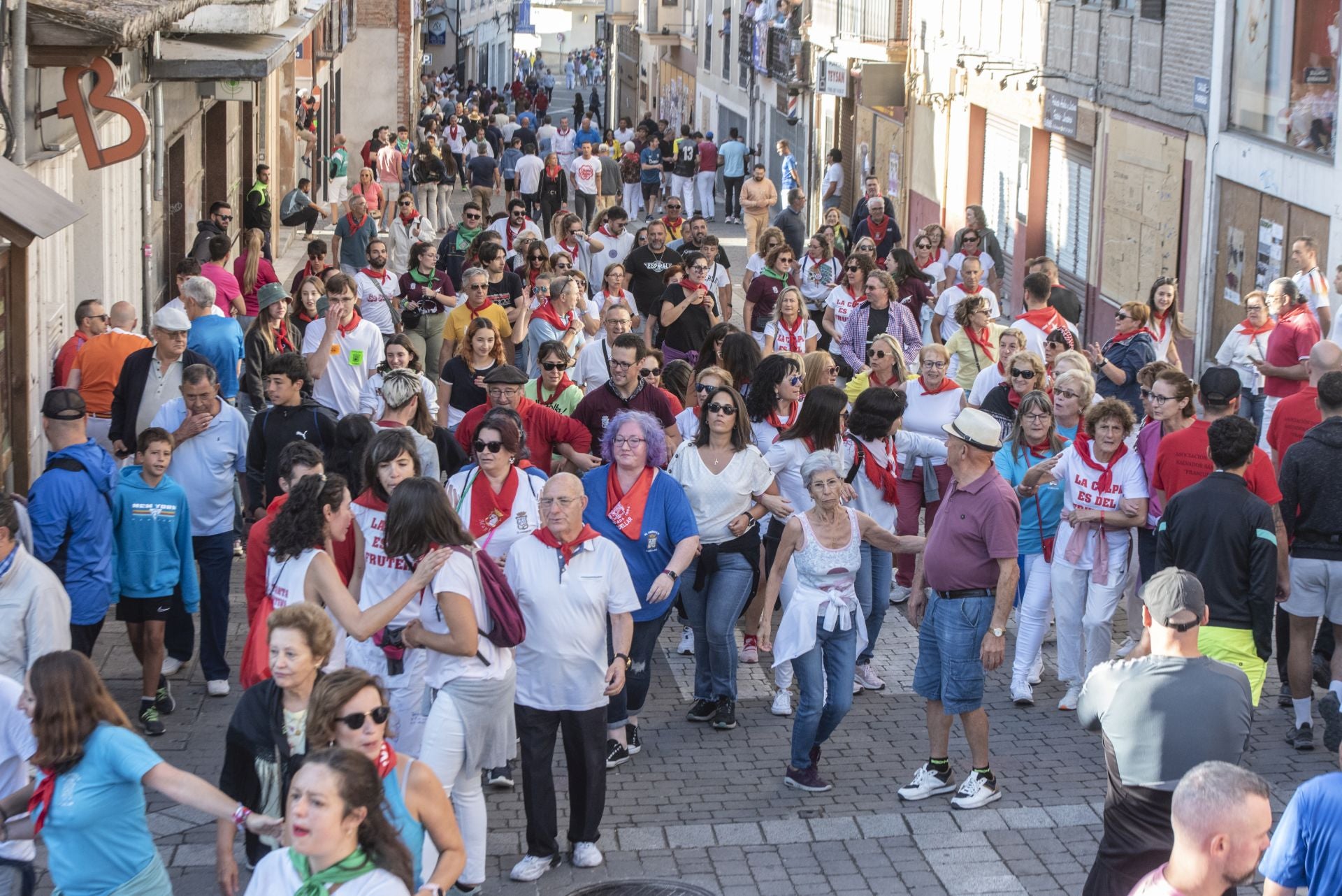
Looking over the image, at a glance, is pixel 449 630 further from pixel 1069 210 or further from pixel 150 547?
pixel 1069 210

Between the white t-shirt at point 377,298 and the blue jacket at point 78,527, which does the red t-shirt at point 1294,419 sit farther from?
the white t-shirt at point 377,298

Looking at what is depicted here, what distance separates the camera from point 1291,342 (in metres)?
12.2

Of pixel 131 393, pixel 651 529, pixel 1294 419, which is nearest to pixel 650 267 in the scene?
pixel 131 393

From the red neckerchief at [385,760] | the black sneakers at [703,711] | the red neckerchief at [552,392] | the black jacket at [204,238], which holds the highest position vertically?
the black jacket at [204,238]

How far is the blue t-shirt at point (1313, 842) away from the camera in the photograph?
4840 millimetres

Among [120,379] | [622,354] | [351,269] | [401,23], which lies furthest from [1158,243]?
[401,23]

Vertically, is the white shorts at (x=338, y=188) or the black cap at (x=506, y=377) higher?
Result: the black cap at (x=506, y=377)

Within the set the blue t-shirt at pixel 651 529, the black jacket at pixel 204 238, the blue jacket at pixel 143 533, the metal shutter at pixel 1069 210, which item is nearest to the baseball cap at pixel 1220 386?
the blue t-shirt at pixel 651 529

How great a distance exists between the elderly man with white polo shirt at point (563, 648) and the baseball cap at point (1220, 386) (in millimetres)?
3090

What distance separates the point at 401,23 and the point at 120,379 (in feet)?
114

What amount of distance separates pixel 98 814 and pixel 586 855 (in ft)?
8.11

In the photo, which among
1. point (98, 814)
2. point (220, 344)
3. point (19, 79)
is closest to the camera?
point (98, 814)

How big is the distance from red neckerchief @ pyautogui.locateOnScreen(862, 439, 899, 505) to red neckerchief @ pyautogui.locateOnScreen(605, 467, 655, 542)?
1.65 metres

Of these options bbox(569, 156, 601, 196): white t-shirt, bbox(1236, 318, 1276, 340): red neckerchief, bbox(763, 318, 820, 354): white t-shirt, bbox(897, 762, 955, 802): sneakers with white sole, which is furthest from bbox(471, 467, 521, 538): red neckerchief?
bbox(569, 156, 601, 196): white t-shirt
